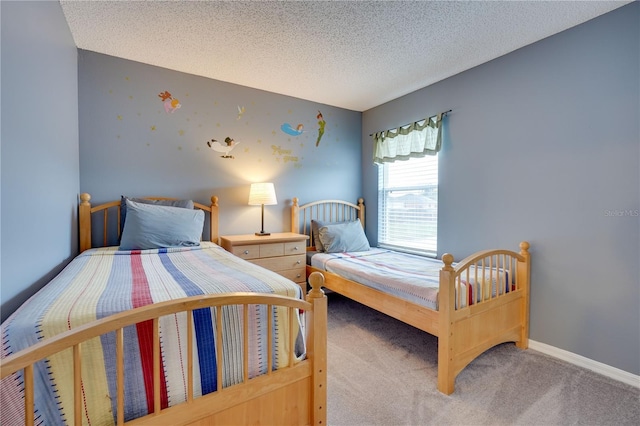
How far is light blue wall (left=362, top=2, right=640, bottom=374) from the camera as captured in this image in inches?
73.0

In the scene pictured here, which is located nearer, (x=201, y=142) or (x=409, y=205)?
(x=201, y=142)

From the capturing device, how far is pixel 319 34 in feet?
7.14

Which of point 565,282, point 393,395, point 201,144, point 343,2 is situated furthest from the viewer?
point 201,144

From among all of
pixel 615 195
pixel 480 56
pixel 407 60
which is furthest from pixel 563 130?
pixel 407 60

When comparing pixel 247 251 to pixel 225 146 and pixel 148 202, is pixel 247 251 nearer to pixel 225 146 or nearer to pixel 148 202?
pixel 148 202

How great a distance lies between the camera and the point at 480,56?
2.48 metres

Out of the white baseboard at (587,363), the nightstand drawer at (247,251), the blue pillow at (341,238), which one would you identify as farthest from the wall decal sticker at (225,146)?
the white baseboard at (587,363)

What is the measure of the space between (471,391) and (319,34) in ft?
8.31

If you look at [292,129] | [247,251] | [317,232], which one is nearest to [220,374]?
[247,251]

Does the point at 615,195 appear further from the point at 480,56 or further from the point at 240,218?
the point at 240,218

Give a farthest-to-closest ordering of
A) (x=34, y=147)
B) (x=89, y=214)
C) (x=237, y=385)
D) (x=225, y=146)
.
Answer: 1. (x=225, y=146)
2. (x=89, y=214)
3. (x=34, y=147)
4. (x=237, y=385)

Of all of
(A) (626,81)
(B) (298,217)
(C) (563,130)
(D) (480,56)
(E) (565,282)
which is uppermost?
(D) (480,56)

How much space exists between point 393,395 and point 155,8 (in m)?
2.79

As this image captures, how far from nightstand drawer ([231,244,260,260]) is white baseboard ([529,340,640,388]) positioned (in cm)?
232
